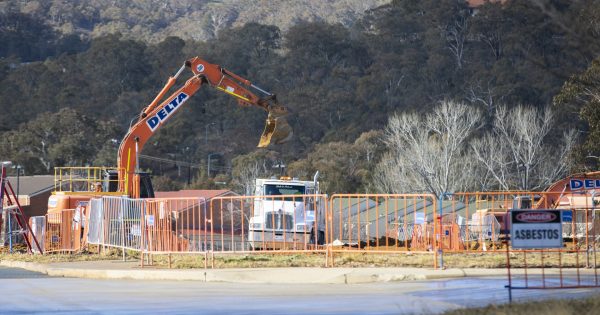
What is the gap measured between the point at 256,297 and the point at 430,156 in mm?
51026

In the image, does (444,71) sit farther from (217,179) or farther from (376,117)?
(217,179)

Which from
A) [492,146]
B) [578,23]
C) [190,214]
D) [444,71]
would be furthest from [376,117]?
[578,23]

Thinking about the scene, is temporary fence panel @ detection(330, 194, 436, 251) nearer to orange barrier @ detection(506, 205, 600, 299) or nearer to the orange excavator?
orange barrier @ detection(506, 205, 600, 299)

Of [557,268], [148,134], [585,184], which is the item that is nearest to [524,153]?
[148,134]

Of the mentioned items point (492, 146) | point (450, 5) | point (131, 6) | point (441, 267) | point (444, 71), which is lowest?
point (441, 267)

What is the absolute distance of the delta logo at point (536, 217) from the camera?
15.4 metres

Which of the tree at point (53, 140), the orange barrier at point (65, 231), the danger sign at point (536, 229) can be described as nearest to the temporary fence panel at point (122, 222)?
the orange barrier at point (65, 231)

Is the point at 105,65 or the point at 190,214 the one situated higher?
the point at 105,65

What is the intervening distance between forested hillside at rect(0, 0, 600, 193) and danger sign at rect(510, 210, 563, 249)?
50903 millimetres

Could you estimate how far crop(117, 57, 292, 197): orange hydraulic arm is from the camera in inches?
1449

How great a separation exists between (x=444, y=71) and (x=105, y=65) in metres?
35.0

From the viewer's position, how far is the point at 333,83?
11188 centimetres

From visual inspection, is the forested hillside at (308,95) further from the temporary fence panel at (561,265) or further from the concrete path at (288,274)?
the concrete path at (288,274)

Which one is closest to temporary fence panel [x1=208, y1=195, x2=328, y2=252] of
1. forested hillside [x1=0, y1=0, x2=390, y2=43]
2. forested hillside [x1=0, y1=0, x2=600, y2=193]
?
forested hillside [x1=0, y1=0, x2=600, y2=193]
